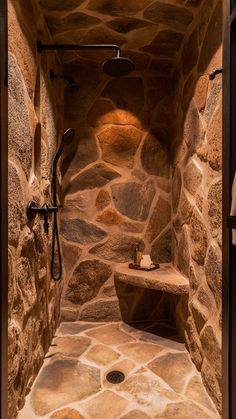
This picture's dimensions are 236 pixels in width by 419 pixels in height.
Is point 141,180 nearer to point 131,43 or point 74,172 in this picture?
point 74,172

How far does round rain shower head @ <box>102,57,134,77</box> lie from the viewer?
169 centimetres

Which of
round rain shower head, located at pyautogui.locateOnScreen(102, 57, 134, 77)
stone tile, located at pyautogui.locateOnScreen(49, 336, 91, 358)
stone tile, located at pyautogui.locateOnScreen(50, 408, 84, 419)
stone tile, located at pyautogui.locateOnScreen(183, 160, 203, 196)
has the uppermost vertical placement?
round rain shower head, located at pyautogui.locateOnScreen(102, 57, 134, 77)

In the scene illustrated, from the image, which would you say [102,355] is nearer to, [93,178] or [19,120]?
[93,178]

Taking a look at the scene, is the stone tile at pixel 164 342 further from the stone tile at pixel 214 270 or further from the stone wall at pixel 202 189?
the stone tile at pixel 214 270

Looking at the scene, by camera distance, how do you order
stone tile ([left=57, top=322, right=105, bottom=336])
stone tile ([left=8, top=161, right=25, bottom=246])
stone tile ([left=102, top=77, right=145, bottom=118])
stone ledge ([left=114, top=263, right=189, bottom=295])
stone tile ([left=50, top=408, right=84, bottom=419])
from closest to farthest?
stone tile ([left=8, top=161, right=25, bottom=246]) < stone tile ([left=50, top=408, right=84, bottom=419]) < stone ledge ([left=114, top=263, right=189, bottom=295]) < stone tile ([left=57, top=322, right=105, bottom=336]) < stone tile ([left=102, top=77, right=145, bottom=118])

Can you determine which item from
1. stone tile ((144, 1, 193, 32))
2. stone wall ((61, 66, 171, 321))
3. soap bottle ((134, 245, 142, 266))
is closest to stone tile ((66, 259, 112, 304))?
stone wall ((61, 66, 171, 321))

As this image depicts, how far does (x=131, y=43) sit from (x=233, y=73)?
5.22ft

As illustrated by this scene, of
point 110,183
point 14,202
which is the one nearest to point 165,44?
point 110,183

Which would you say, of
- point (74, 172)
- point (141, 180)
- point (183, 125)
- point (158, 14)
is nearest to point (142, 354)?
point (141, 180)

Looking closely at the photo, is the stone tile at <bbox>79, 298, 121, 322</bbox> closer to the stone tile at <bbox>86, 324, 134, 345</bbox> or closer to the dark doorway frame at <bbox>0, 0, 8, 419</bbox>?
the stone tile at <bbox>86, 324, 134, 345</bbox>

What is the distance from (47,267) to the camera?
1898 millimetres

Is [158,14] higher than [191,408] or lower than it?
higher

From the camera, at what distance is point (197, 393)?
1480 mm

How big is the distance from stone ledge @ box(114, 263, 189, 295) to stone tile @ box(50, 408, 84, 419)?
96cm
